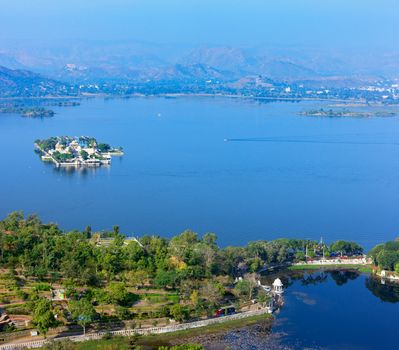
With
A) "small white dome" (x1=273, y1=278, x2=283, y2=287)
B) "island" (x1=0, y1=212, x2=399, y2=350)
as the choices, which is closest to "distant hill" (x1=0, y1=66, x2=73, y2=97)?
"island" (x1=0, y1=212, x2=399, y2=350)

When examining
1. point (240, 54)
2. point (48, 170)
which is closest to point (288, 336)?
point (48, 170)

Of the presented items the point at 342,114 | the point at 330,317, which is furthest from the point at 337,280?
the point at 342,114

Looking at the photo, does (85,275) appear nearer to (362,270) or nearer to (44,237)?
(44,237)

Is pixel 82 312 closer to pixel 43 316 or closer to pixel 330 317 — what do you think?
pixel 43 316

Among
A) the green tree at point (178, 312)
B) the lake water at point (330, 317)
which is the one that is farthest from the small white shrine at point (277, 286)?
the green tree at point (178, 312)

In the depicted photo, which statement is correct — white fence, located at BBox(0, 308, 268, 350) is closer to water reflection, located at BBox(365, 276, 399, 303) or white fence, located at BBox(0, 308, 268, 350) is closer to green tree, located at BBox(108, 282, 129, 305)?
green tree, located at BBox(108, 282, 129, 305)
